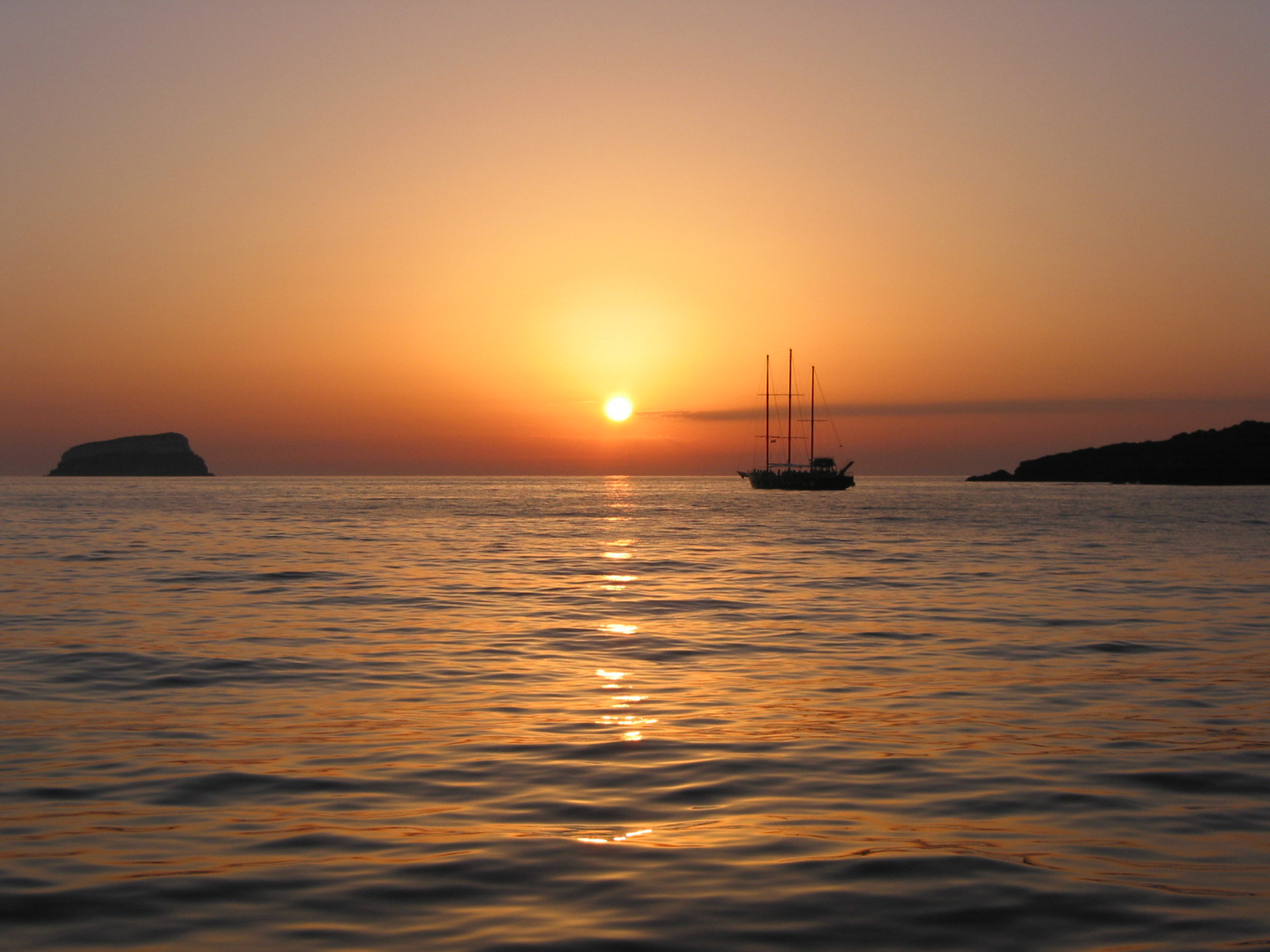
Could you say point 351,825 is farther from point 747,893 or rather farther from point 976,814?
point 976,814

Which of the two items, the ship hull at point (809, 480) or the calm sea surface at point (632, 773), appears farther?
the ship hull at point (809, 480)

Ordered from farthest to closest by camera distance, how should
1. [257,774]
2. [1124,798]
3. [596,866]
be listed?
[257,774]
[1124,798]
[596,866]

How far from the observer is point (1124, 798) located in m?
9.00

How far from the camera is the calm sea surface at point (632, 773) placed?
21.1 ft

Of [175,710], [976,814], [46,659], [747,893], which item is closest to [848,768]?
→ [976,814]

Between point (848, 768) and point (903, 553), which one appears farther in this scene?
point (903, 553)

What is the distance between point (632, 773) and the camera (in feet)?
32.1

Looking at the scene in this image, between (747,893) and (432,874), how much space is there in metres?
2.11

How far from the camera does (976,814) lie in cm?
850

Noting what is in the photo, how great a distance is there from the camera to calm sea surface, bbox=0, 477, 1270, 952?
6.44 m

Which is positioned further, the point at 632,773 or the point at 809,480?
the point at 809,480

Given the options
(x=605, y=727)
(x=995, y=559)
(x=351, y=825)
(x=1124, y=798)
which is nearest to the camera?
(x=351, y=825)

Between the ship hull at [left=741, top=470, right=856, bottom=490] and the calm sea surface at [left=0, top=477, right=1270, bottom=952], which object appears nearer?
the calm sea surface at [left=0, top=477, right=1270, bottom=952]

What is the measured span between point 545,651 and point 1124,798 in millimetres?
10174
